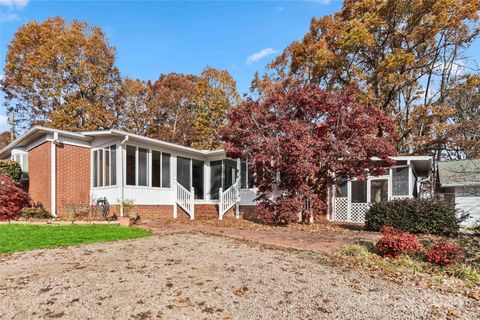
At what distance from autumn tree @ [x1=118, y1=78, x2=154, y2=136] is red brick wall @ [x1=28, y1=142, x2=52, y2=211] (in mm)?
12410

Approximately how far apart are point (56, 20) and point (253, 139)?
19.8 meters

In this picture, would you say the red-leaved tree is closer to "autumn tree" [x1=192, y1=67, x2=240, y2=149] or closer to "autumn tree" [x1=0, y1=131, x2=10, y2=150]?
"autumn tree" [x1=192, y1=67, x2=240, y2=149]

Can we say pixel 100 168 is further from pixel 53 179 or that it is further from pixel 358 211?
pixel 358 211

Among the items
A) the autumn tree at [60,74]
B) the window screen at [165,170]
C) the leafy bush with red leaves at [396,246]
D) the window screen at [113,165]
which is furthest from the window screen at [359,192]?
the autumn tree at [60,74]

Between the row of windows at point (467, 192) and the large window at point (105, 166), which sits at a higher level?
the large window at point (105, 166)

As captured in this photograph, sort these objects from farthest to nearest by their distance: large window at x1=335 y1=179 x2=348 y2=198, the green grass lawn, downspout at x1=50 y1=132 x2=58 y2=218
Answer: large window at x1=335 y1=179 x2=348 y2=198 → downspout at x1=50 y1=132 x2=58 y2=218 → the green grass lawn

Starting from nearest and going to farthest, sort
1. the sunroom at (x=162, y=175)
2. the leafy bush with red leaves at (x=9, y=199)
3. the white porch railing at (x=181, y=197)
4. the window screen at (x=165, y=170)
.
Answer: the leafy bush with red leaves at (x=9, y=199) → the sunroom at (x=162, y=175) → the window screen at (x=165, y=170) → the white porch railing at (x=181, y=197)

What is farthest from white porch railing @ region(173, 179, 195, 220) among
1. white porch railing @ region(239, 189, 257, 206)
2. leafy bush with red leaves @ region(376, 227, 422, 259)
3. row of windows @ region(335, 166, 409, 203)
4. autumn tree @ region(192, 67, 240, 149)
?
autumn tree @ region(192, 67, 240, 149)

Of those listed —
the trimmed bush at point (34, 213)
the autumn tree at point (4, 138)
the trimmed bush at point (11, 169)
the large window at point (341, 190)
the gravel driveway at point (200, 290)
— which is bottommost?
the trimmed bush at point (34, 213)

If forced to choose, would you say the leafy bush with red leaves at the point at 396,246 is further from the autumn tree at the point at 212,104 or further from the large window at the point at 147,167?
the autumn tree at the point at 212,104

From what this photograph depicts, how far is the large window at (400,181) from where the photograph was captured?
15.3 metres

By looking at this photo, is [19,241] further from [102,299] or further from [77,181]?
[77,181]

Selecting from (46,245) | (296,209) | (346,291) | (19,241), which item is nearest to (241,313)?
(346,291)

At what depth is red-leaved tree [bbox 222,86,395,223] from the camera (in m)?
11.4
